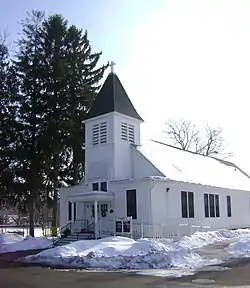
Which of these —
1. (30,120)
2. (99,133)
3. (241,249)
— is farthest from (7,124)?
(241,249)

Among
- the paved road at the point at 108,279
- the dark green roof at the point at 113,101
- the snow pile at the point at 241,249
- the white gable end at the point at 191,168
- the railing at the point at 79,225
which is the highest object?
the dark green roof at the point at 113,101

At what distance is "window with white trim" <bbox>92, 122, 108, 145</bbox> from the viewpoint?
2602 centimetres

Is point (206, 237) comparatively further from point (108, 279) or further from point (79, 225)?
point (108, 279)

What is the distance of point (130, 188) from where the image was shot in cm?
2408

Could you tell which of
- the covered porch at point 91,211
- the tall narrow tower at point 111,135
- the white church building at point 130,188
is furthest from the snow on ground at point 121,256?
the tall narrow tower at point 111,135

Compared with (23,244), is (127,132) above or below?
above

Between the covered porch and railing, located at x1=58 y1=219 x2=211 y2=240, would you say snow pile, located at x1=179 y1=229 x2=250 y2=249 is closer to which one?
railing, located at x1=58 y1=219 x2=211 y2=240

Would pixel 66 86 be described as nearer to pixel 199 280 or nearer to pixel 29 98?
pixel 29 98

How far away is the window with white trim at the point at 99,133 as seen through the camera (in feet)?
85.4

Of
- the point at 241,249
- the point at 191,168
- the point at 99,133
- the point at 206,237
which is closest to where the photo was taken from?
the point at 241,249

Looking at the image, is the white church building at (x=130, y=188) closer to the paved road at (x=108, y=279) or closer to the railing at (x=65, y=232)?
the railing at (x=65, y=232)

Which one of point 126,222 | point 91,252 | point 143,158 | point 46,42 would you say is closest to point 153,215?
point 126,222

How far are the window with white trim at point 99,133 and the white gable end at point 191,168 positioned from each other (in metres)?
2.38

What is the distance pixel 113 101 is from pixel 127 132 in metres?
2.19
